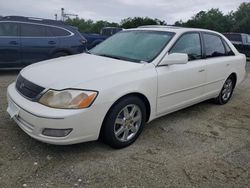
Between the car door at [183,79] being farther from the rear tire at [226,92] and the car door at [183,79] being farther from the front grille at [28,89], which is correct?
the front grille at [28,89]

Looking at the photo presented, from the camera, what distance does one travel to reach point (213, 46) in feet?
17.6

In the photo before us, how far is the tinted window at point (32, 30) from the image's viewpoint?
26.4 ft

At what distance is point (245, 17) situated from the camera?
1871 inches

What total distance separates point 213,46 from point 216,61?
1.01 ft

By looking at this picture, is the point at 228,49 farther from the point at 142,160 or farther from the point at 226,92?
the point at 142,160

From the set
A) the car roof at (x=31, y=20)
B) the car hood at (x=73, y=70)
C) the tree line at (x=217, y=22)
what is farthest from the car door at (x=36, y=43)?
the tree line at (x=217, y=22)

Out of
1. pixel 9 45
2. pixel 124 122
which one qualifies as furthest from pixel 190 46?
pixel 9 45

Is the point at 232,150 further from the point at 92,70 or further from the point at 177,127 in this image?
the point at 92,70

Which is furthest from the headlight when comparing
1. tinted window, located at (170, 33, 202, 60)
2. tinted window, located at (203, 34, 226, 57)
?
tinted window, located at (203, 34, 226, 57)

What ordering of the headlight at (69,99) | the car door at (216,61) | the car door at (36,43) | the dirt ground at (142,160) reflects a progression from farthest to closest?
the car door at (36,43), the car door at (216,61), the headlight at (69,99), the dirt ground at (142,160)

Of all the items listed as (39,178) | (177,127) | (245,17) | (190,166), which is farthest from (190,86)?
(245,17)

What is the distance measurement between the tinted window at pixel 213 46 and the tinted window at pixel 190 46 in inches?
10.0

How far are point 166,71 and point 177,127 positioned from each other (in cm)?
99

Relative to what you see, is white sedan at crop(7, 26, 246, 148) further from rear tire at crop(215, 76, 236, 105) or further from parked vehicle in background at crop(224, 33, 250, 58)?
parked vehicle in background at crop(224, 33, 250, 58)
